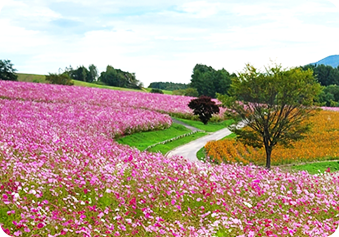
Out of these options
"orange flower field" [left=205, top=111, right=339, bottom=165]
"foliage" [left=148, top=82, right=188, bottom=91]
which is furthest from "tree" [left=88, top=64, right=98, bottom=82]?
"orange flower field" [left=205, top=111, right=339, bottom=165]

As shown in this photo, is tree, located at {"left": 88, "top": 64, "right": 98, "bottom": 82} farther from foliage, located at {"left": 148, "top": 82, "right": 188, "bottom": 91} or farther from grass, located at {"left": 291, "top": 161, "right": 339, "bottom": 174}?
grass, located at {"left": 291, "top": 161, "right": 339, "bottom": 174}

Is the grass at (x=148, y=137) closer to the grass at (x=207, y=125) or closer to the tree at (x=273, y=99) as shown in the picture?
the grass at (x=207, y=125)

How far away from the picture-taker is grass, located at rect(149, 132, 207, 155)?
27812 millimetres

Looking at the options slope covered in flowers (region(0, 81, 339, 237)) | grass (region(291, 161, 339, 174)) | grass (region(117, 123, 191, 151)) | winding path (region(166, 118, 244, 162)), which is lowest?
grass (region(291, 161, 339, 174))

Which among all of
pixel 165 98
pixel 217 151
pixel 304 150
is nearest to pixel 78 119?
pixel 217 151

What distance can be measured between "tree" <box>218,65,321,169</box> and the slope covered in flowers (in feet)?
35.7

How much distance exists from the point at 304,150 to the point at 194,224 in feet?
74.0

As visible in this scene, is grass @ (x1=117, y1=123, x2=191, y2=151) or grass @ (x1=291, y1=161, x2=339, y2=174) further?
grass @ (x1=117, y1=123, x2=191, y2=151)

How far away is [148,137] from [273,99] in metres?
11.7

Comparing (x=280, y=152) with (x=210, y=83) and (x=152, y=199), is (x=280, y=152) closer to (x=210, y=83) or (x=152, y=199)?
(x=152, y=199)

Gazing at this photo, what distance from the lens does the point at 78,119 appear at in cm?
3002

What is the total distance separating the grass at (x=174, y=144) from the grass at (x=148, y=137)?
0.86 meters

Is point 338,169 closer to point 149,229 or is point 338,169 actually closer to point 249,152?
point 249,152

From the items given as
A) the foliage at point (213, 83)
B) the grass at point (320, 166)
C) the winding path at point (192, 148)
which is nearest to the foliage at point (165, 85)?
the foliage at point (213, 83)
